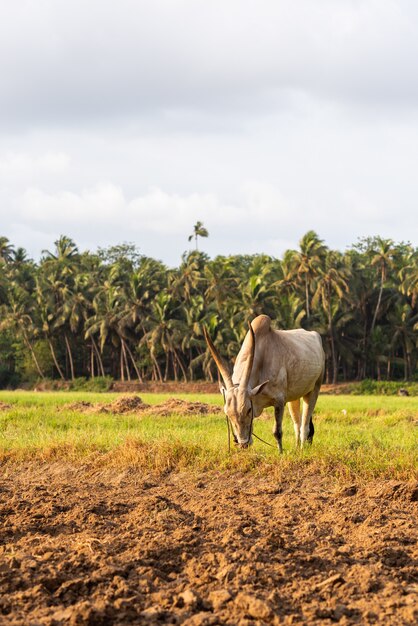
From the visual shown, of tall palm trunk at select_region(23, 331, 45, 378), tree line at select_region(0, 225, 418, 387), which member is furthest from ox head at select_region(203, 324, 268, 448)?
tall palm trunk at select_region(23, 331, 45, 378)

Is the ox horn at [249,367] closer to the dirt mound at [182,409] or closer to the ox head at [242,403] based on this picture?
the ox head at [242,403]

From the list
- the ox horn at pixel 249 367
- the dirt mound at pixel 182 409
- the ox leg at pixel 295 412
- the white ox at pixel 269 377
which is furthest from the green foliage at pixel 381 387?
the ox horn at pixel 249 367

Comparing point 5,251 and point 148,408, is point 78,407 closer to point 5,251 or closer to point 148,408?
point 148,408

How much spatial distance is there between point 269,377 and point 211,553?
17.8 ft

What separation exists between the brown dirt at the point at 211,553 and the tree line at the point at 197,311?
152 feet

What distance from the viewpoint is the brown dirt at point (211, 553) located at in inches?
193

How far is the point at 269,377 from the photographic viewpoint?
11305mm

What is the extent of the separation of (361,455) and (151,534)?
4.02 metres

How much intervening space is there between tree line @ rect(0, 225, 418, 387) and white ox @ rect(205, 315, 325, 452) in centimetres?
4180

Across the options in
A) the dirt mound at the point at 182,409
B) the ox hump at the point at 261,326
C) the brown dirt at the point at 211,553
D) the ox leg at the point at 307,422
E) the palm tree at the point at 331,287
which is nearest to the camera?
the brown dirt at the point at 211,553

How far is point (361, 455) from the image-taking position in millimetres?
9852

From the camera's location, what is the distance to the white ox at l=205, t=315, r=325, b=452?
1071cm

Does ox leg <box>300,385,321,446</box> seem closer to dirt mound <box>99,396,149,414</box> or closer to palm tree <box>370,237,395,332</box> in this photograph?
dirt mound <box>99,396,149,414</box>

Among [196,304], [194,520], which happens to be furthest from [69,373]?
[194,520]
